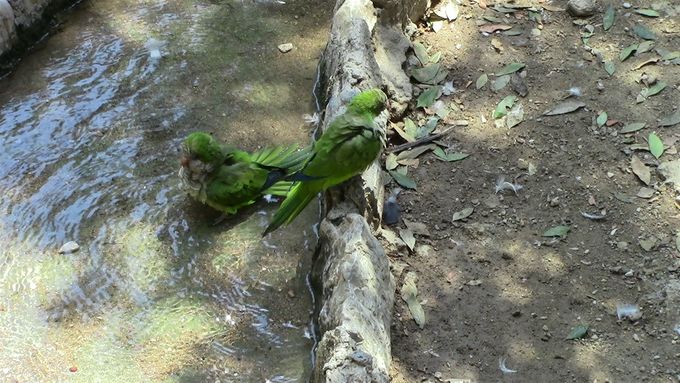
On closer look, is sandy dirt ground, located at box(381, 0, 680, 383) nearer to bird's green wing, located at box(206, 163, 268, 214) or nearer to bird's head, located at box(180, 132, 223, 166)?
bird's green wing, located at box(206, 163, 268, 214)

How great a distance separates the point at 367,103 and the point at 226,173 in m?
0.88

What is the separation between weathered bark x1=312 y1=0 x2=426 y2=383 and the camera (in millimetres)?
3400

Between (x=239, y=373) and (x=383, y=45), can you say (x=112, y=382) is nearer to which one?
(x=239, y=373)

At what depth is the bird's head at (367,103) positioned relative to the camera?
14.0 feet

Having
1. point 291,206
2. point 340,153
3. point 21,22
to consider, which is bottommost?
point 291,206

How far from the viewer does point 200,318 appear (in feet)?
13.1

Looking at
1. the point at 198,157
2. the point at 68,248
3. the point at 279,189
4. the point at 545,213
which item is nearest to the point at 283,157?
the point at 279,189

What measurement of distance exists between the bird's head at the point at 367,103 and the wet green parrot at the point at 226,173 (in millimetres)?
403

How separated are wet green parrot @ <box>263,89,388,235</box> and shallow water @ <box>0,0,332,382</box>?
0.28 m

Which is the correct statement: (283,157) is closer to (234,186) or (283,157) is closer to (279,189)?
(279,189)

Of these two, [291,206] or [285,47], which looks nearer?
[291,206]

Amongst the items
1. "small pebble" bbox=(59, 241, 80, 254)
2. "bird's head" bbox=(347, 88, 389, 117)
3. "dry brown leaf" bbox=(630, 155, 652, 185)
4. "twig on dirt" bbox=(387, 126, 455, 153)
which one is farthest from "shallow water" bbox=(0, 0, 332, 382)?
"dry brown leaf" bbox=(630, 155, 652, 185)

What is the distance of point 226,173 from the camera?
14.4 feet

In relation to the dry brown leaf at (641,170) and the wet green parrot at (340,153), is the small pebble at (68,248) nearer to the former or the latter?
the wet green parrot at (340,153)
